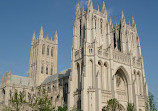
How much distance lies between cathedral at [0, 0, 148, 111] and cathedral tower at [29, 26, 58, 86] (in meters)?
11.1

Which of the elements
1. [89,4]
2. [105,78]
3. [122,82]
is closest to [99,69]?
[105,78]

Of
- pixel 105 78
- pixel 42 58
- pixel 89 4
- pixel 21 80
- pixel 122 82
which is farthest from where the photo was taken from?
pixel 42 58

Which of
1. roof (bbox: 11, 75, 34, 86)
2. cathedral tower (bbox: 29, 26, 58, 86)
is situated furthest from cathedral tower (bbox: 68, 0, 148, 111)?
roof (bbox: 11, 75, 34, 86)

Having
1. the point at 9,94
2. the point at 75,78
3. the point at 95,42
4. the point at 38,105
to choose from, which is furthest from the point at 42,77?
the point at 38,105

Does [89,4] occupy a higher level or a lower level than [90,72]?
higher

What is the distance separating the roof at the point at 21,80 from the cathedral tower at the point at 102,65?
1316 inches

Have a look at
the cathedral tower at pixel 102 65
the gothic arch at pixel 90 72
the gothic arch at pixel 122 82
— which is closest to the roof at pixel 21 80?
the cathedral tower at pixel 102 65

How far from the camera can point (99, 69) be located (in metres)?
54.7

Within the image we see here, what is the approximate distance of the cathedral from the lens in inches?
2003

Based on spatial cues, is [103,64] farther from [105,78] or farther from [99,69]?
[105,78]

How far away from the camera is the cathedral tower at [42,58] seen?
87.9 m

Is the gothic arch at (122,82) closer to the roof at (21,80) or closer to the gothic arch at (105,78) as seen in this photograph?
the gothic arch at (105,78)

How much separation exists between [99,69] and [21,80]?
135 ft

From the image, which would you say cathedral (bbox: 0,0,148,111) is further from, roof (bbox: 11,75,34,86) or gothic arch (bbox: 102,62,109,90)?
roof (bbox: 11,75,34,86)
